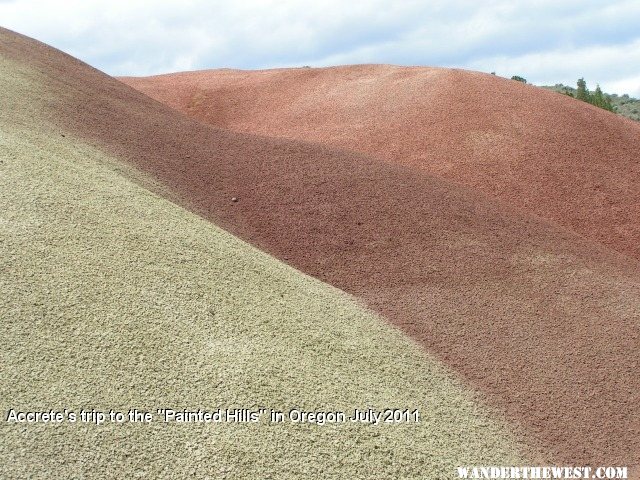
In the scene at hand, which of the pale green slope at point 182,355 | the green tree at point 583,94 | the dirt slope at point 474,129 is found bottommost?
the pale green slope at point 182,355

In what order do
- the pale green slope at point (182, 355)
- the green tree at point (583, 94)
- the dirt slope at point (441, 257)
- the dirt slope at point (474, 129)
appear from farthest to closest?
1. the green tree at point (583, 94)
2. the dirt slope at point (474, 129)
3. the dirt slope at point (441, 257)
4. the pale green slope at point (182, 355)

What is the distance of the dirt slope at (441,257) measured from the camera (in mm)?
7680

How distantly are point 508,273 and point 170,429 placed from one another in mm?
5985

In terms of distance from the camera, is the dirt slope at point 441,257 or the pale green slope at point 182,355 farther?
the dirt slope at point 441,257

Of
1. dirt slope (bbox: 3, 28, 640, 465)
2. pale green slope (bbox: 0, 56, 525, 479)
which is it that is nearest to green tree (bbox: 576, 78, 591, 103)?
dirt slope (bbox: 3, 28, 640, 465)

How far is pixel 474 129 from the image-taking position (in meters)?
17.8

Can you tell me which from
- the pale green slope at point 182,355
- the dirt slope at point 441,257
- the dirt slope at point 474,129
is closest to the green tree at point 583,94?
the dirt slope at point 474,129

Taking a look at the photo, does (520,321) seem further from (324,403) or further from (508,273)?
(324,403)

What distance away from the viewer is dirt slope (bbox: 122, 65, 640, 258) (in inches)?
609

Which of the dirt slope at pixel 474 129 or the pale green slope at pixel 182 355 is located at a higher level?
the dirt slope at pixel 474 129

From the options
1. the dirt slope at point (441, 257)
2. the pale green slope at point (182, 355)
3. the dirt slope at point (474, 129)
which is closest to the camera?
the pale green slope at point (182, 355)

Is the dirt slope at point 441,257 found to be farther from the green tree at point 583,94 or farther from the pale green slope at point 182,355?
the green tree at point 583,94

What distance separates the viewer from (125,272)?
24.2 feet

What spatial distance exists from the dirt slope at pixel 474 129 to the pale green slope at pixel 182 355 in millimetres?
8108
